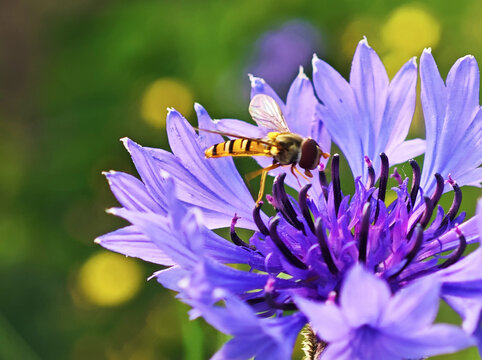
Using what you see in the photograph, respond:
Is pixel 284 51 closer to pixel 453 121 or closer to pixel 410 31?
pixel 410 31

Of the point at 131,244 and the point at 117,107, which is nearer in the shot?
the point at 131,244

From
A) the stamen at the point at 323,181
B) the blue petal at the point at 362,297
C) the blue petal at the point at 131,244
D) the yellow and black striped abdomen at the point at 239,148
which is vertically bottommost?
the stamen at the point at 323,181

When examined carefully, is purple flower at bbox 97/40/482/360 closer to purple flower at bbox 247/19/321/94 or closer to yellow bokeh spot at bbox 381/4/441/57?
yellow bokeh spot at bbox 381/4/441/57

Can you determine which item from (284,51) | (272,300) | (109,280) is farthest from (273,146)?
(284,51)

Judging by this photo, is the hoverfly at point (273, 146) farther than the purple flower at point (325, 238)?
Yes

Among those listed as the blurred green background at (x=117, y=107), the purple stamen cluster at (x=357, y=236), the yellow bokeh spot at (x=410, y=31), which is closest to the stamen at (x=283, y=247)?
the purple stamen cluster at (x=357, y=236)

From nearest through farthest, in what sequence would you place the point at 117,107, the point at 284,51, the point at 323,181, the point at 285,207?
the point at 285,207 < the point at 323,181 < the point at 117,107 < the point at 284,51

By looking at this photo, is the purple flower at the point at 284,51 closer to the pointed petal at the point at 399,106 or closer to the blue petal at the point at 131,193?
the pointed petal at the point at 399,106
